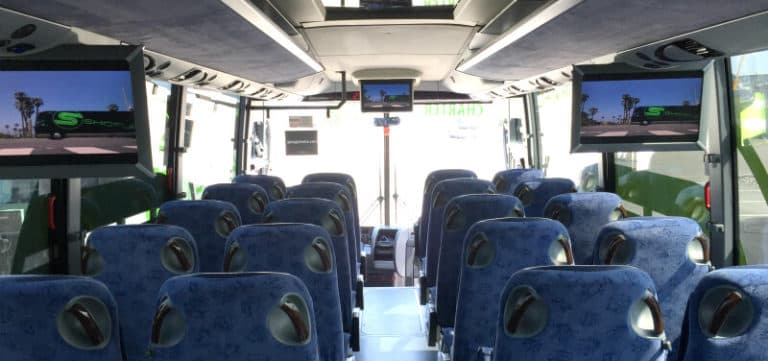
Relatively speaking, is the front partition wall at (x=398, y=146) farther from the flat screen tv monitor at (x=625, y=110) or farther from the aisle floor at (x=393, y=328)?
the flat screen tv monitor at (x=625, y=110)

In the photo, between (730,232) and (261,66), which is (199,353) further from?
(261,66)

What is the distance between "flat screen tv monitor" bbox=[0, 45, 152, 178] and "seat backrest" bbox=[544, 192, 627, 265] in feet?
8.69

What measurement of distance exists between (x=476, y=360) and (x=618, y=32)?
2324 mm

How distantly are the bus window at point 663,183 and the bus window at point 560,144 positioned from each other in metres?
0.81

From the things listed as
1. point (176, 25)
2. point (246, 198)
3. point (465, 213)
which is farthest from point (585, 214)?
point (246, 198)

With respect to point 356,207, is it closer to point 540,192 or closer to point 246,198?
point 246,198

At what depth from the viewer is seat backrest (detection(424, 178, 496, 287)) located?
5.75 m

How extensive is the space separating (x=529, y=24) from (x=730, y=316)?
3235mm

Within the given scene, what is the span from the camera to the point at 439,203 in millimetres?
5984

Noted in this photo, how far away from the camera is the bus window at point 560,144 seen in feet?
28.6

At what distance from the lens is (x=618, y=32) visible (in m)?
4.53

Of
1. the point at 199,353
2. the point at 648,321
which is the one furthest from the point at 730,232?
the point at 199,353

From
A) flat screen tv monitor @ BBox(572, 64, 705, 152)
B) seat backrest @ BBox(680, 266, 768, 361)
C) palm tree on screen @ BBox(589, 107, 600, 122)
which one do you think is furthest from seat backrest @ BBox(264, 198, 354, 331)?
seat backrest @ BBox(680, 266, 768, 361)

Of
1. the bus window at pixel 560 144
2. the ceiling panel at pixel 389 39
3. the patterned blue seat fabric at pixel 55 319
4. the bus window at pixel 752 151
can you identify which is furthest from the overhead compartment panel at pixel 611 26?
the patterned blue seat fabric at pixel 55 319
